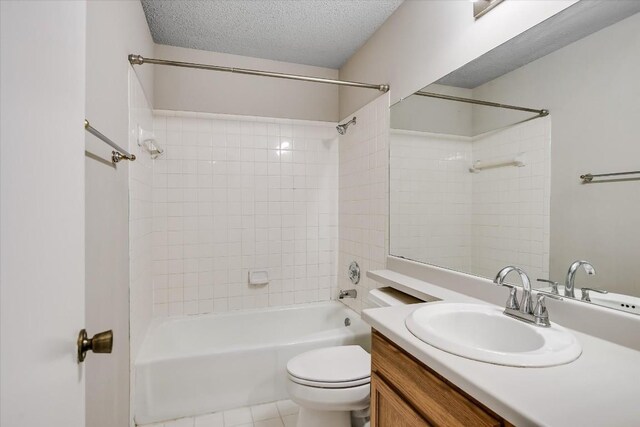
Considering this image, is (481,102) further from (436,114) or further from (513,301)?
(513,301)

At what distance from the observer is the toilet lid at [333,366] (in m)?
1.48

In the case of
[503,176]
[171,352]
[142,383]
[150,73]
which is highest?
[150,73]

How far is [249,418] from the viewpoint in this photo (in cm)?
186

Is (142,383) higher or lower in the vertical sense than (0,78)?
lower

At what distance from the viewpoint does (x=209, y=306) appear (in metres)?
2.52

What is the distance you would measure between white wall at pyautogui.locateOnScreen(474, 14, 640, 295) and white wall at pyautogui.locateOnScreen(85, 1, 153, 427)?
160cm

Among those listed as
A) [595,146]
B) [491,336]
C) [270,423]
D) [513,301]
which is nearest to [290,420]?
[270,423]

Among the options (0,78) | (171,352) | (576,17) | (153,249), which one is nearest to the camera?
(0,78)

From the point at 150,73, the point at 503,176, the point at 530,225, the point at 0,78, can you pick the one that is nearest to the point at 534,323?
the point at 530,225

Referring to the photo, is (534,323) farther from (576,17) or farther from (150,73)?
(150,73)

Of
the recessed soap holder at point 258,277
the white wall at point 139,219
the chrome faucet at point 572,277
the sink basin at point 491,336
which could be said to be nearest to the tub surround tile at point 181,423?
the white wall at point 139,219

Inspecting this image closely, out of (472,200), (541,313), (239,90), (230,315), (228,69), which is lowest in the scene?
(230,315)

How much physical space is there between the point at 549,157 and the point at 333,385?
51.2 inches

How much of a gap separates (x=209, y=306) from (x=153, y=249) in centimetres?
63
